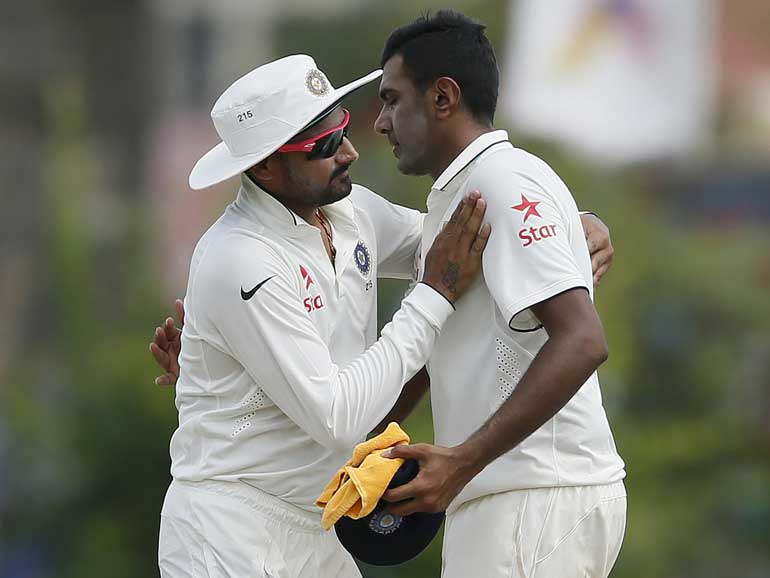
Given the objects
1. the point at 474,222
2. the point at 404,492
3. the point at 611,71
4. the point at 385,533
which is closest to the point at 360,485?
the point at 404,492

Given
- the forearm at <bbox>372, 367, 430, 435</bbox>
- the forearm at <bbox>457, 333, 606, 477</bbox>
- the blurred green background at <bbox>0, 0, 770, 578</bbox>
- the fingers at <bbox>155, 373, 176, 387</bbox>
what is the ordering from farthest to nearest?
the blurred green background at <bbox>0, 0, 770, 578</bbox>, the fingers at <bbox>155, 373, 176, 387</bbox>, the forearm at <bbox>372, 367, 430, 435</bbox>, the forearm at <bbox>457, 333, 606, 477</bbox>

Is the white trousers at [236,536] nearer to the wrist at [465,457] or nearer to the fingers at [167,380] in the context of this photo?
the fingers at [167,380]

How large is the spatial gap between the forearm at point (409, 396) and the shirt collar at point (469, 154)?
86 centimetres

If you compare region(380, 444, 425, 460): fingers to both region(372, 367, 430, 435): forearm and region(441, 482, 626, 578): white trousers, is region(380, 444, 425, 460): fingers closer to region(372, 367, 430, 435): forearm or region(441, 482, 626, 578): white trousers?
region(441, 482, 626, 578): white trousers

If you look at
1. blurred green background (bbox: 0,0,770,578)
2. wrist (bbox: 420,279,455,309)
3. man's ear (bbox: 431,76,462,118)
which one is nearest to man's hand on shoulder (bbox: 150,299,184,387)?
wrist (bbox: 420,279,455,309)

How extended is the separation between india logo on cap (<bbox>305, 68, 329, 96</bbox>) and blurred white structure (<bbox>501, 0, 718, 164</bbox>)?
16.5 m

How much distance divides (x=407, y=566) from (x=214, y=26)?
24950 mm

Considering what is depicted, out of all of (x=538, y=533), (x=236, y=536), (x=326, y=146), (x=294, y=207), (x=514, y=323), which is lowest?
(x=236, y=536)

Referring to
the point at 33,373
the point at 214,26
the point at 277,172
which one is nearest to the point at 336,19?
the point at 214,26

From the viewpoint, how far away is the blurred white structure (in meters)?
22.9

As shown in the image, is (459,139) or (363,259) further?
(363,259)

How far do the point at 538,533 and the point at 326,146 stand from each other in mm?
1387

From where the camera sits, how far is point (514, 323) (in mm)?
5141

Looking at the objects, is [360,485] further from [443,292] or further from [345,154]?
[345,154]
